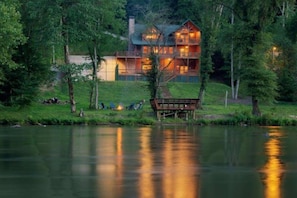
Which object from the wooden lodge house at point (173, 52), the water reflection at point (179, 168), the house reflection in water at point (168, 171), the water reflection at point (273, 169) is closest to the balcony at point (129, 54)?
the wooden lodge house at point (173, 52)

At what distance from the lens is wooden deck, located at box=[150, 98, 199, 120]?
41.8 m

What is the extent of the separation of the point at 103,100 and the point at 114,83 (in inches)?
349

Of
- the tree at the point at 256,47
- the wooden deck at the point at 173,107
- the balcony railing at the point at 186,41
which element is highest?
the balcony railing at the point at 186,41

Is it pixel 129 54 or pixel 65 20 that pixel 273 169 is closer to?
pixel 65 20

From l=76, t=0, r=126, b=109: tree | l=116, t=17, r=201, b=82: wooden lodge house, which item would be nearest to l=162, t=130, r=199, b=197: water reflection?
l=76, t=0, r=126, b=109: tree

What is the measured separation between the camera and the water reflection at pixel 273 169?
1524 centimetres

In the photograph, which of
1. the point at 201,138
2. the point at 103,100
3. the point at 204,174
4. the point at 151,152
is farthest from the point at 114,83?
the point at 204,174

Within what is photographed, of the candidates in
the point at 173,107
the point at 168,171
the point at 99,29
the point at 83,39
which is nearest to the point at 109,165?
the point at 168,171

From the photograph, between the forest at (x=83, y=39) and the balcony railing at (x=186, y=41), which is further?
the balcony railing at (x=186, y=41)

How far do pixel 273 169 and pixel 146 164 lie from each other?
14.7 feet

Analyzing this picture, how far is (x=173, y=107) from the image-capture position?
4197 cm

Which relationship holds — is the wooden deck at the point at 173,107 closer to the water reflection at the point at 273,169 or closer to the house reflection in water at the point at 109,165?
the house reflection in water at the point at 109,165

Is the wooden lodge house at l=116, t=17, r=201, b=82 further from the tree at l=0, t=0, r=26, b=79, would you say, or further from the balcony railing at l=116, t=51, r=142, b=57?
the tree at l=0, t=0, r=26, b=79

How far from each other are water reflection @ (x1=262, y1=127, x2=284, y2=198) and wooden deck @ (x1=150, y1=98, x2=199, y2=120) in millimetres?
11750
